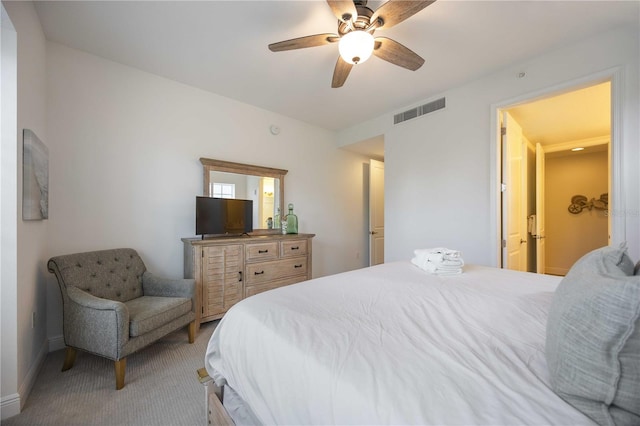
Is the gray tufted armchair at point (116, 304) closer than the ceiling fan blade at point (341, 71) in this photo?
Yes

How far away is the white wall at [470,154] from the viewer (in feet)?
6.48

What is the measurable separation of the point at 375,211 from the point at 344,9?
11.7 ft

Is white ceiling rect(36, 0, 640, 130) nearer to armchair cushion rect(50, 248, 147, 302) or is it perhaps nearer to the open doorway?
the open doorway

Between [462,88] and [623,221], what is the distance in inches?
75.8

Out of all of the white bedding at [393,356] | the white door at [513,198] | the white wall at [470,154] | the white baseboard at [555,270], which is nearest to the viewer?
the white bedding at [393,356]

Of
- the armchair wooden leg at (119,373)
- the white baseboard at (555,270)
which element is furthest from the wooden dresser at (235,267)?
the white baseboard at (555,270)

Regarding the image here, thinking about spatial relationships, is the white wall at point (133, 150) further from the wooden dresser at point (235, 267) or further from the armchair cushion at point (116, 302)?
the wooden dresser at point (235, 267)

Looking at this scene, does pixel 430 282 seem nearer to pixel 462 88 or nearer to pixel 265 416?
pixel 265 416

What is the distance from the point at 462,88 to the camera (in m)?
2.93

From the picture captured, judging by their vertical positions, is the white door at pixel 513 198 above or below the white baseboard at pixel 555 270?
above

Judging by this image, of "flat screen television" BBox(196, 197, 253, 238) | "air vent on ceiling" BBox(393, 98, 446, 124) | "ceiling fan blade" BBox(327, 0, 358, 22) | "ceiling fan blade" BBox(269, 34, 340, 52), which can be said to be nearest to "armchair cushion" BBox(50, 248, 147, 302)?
"flat screen television" BBox(196, 197, 253, 238)

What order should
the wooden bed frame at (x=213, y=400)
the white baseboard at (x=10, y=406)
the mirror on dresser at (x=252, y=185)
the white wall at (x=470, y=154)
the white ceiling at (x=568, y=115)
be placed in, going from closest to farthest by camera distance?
the wooden bed frame at (x=213, y=400), the white baseboard at (x=10, y=406), the white wall at (x=470, y=154), the white ceiling at (x=568, y=115), the mirror on dresser at (x=252, y=185)

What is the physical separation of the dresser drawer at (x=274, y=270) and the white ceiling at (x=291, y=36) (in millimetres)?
2101

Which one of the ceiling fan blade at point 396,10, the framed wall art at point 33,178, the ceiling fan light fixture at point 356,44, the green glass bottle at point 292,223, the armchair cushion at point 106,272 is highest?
the ceiling fan blade at point 396,10
